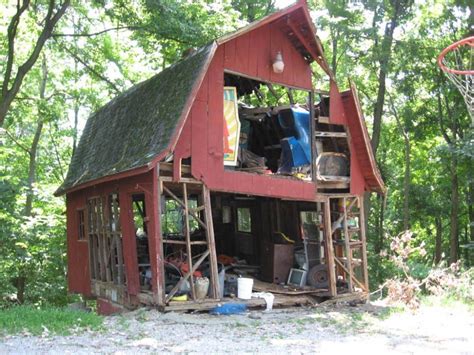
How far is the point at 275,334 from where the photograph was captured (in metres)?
9.35

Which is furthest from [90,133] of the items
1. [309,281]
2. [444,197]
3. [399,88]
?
[444,197]

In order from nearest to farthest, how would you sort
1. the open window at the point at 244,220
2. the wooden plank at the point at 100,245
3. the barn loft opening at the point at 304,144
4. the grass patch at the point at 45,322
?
1. the grass patch at the point at 45,322
2. the barn loft opening at the point at 304,144
3. the wooden plank at the point at 100,245
4. the open window at the point at 244,220

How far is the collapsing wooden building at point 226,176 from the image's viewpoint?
1195 centimetres

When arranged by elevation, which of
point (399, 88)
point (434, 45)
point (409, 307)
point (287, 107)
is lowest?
point (409, 307)

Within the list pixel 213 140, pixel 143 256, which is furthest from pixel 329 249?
A: pixel 143 256

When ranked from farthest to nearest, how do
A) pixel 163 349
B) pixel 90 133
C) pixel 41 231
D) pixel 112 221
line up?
1. pixel 41 231
2. pixel 90 133
3. pixel 112 221
4. pixel 163 349

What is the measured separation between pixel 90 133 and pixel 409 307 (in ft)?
39.4

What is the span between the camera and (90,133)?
62.5ft

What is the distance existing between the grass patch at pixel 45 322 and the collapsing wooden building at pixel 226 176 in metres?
1.97

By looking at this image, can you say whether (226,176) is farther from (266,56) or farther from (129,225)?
(266,56)

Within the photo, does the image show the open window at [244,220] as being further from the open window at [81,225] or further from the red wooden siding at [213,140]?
the red wooden siding at [213,140]

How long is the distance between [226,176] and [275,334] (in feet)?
14.0

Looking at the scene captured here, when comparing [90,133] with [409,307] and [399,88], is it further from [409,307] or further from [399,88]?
[399,88]

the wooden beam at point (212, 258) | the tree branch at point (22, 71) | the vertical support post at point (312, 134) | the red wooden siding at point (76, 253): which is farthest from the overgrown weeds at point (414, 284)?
the tree branch at point (22, 71)
